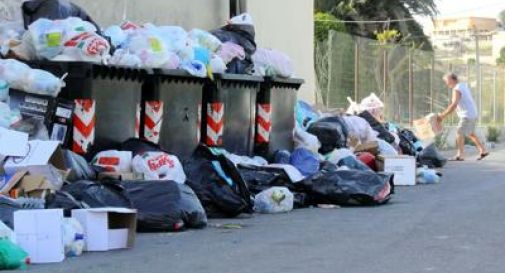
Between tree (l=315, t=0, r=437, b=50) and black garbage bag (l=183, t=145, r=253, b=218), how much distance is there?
29813 millimetres

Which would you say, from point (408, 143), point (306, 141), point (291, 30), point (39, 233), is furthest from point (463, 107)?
point (39, 233)

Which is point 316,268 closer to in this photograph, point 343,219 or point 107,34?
point 343,219

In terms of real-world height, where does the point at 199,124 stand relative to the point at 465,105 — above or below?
above

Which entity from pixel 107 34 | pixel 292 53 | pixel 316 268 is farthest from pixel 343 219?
pixel 292 53

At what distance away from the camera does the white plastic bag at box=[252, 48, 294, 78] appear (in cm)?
1145

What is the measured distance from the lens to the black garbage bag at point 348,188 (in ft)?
29.9

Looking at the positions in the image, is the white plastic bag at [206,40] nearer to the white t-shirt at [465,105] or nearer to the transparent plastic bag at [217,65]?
the transparent plastic bag at [217,65]

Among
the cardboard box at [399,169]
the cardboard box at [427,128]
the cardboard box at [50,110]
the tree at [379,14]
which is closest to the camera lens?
the cardboard box at [50,110]

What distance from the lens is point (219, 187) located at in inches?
319

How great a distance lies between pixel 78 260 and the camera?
583cm

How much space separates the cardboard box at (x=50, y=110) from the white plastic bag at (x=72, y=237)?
6.96ft

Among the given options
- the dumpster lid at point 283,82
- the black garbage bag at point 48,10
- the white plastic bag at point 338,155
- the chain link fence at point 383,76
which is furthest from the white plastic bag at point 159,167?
the chain link fence at point 383,76

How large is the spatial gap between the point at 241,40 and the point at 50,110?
374 cm

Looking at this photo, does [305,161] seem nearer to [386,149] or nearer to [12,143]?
[386,149]
